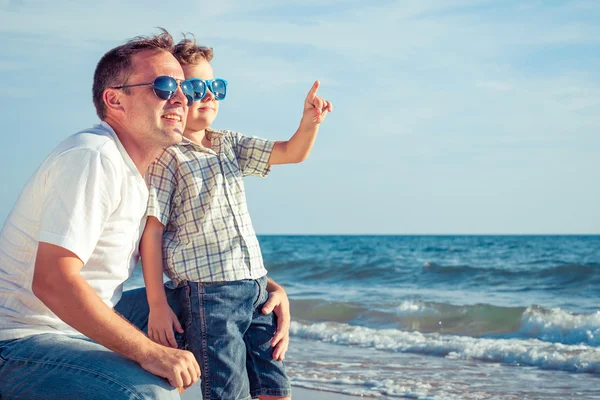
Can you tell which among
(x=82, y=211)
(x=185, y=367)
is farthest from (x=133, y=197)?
(x=185, y=367)

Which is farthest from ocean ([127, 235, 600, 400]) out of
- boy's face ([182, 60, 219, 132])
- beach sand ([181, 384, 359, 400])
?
boy's face ([182, 60, 219, 132])

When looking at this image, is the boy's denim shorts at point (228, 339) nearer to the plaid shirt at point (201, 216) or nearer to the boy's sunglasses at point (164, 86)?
the plaid shirt at point (201, 216)

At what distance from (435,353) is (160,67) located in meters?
5.18

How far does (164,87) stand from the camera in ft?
9.20

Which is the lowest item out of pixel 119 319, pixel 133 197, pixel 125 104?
pixel 119 319

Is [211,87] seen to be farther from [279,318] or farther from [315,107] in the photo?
[279,318]

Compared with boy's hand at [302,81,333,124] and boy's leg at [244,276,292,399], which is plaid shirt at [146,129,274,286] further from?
boy's hand at [302,81,333,124]

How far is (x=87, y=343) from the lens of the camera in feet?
7.88

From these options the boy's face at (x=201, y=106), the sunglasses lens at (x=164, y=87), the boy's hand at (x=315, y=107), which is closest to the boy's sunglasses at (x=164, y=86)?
the sunglasses lens at (x=164, y=87)

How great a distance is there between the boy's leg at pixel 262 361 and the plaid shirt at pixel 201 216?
0.19 meters

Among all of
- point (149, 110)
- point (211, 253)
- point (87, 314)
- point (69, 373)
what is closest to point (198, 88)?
point (149, 110)

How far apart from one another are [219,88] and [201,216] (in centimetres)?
64

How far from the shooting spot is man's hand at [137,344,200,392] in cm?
233

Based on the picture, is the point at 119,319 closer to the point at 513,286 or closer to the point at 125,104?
the point at 125,104
